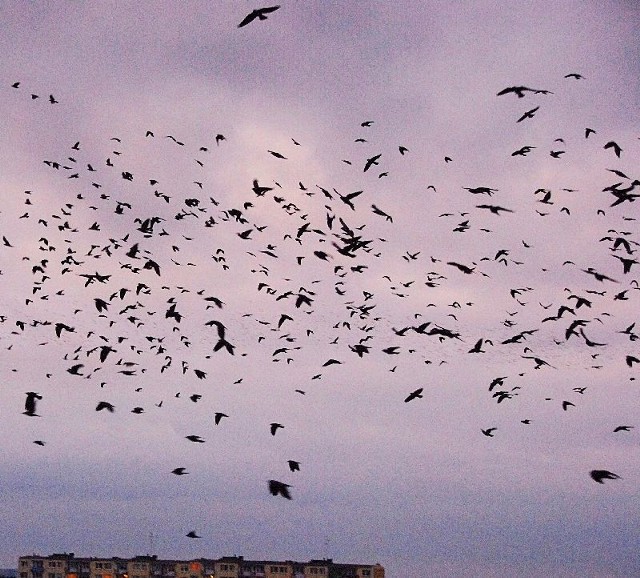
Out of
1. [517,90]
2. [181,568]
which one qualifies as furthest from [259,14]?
[181,568]

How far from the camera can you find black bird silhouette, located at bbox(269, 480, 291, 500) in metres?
17.0

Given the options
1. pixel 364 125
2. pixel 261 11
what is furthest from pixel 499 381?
pixel 261 11

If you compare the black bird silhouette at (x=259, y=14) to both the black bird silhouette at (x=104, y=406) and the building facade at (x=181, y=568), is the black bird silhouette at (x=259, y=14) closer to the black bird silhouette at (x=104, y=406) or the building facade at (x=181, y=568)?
the black bird silhouette at (x=104, y=406)

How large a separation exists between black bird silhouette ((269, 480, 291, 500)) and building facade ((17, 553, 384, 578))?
11229 cm

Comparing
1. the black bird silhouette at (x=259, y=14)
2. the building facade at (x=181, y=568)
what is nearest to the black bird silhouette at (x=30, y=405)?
the black bird silhouette at (x=259, y=14)

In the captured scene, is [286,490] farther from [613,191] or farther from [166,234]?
[166,234]

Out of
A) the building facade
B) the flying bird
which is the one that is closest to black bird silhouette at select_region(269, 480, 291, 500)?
the flying bird

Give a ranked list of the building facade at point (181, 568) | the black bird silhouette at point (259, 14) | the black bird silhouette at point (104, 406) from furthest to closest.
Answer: the building facade at point (181, 568), the black bird silhouette at point (104, 406), the black bird silhouette at point (259, 14)

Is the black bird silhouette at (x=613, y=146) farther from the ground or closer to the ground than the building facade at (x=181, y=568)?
farther from the ground

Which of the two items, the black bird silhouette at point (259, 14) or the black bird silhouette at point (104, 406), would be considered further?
the black bird silhouette at point (104, 406)

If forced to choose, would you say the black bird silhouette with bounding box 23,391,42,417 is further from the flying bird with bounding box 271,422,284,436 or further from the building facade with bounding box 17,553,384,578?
the building facade with bounding box 17,553,384,578

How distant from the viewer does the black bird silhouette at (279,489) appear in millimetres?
17000

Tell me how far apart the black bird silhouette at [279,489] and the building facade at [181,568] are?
11229 cm

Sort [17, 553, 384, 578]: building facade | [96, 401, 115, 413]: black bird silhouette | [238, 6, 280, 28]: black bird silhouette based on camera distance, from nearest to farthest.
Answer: [238, 6, 280, 28]: black bird silhouette
[96, 401, 115, 413]: black bird silhouette
[17, 553, 384, 578]: building facade
